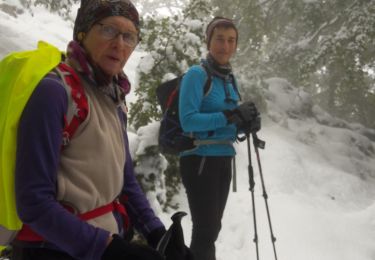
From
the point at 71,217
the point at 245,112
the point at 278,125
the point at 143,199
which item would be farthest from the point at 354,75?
the point at 71,217

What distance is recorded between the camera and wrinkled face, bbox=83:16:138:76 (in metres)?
1.68

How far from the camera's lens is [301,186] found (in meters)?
8.81

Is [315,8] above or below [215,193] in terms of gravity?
above

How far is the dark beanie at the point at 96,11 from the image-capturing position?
65.7 inches

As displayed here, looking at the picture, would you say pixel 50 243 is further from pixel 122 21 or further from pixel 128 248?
pixel 122 21

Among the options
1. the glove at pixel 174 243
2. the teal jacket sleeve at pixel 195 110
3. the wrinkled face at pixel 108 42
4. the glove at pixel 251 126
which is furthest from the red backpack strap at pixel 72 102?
the glove at pixel 251 126

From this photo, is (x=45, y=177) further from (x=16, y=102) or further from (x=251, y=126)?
(x=251, y=126)

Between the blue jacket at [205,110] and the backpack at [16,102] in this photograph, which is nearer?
the backpack at [16,102]

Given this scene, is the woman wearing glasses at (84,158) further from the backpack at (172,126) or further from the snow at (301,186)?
the snow at (301,186)

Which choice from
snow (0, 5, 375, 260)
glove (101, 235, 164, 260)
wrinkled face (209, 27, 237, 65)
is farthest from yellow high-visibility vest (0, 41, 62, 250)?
snow (0, 5, 375, 260)

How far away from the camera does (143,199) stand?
2.06 metres

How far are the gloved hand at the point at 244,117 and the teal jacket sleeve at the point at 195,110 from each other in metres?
0.08

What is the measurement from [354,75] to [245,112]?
8629mm

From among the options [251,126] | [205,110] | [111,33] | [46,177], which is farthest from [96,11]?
[251,126]
